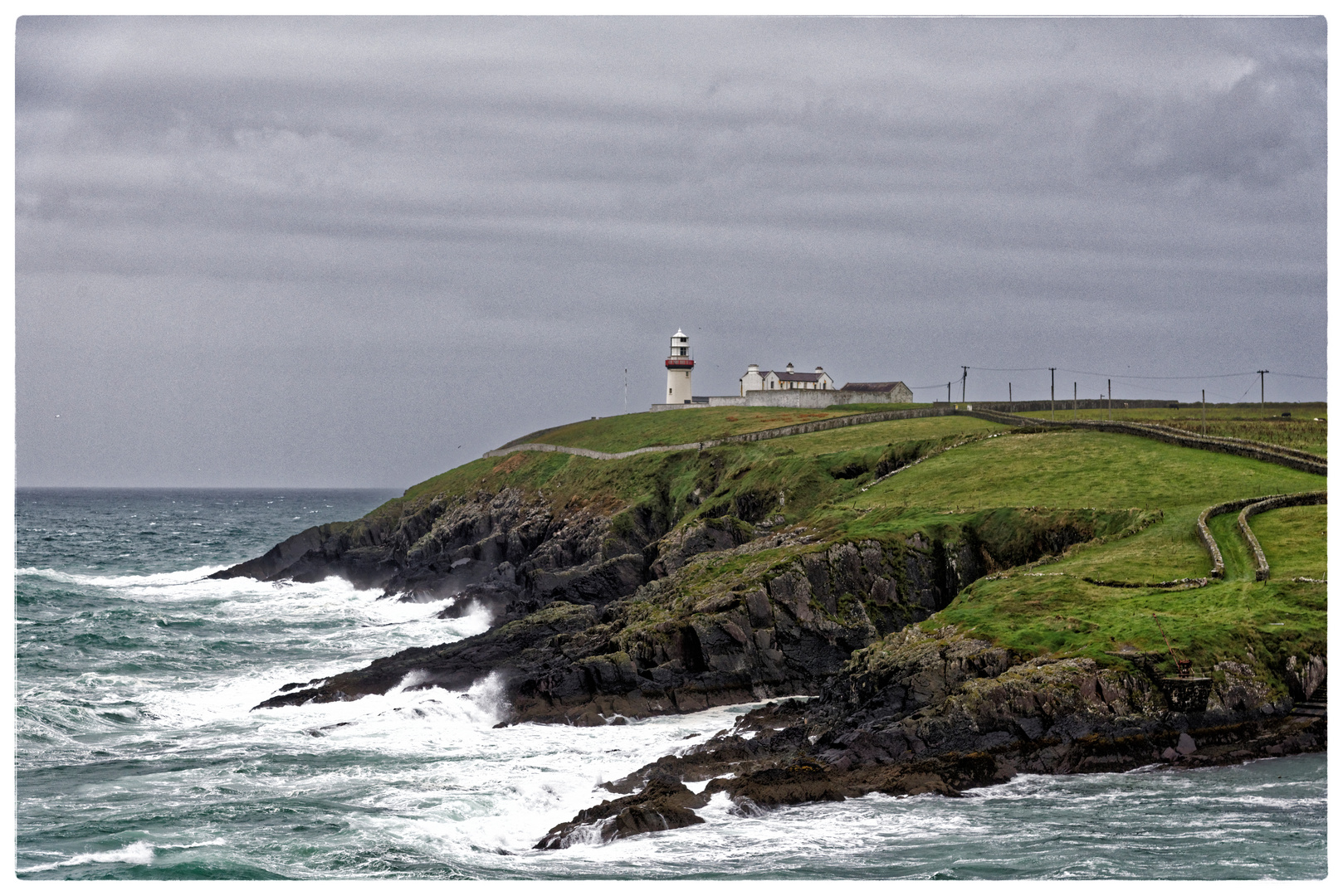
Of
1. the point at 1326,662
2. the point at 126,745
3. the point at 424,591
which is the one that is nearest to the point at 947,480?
the point at 1326,662

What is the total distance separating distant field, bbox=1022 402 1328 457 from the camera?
6881cm

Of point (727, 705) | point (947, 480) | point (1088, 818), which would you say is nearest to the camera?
point (1088, 818)

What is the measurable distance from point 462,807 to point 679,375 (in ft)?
343

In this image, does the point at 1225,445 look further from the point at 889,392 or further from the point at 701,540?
the point at 889,392

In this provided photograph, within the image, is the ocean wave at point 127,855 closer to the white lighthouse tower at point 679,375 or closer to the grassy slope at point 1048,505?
the grassy slope at point 1048,505

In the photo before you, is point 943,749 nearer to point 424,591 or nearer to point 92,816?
point 92,816

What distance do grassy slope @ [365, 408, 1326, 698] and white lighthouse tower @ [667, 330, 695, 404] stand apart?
3134 centimetres

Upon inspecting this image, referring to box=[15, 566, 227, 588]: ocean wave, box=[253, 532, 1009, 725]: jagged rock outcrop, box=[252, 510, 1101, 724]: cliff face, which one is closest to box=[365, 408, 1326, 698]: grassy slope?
box=[252, 510, 1101, 724]: cliff face

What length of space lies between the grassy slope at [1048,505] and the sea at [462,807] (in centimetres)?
600

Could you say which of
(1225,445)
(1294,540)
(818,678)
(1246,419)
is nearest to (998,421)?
(1246,419)

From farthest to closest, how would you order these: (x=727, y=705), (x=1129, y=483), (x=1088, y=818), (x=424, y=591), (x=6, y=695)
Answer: (x=424, y=591), (x=1129, y=483), (x=727, y=705), (x=1088, y=818), (x=6, y=695)

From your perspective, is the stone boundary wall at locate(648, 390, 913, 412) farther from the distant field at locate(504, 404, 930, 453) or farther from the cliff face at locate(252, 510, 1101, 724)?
the cliff face at locate(252, 510, 1101, 724)

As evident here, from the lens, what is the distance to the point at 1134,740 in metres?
33.1

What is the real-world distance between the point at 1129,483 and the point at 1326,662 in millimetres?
23055
